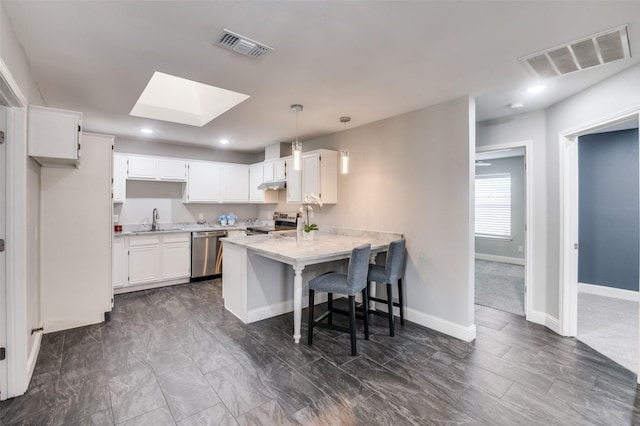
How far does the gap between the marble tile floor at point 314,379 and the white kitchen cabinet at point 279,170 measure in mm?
2577

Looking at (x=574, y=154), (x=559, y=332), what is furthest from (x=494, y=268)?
(x=574, y=154)

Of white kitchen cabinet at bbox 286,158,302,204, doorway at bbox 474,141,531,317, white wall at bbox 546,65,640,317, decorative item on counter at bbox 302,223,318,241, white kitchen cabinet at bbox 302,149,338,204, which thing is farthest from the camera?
doorway at bbox 474,141,531,317

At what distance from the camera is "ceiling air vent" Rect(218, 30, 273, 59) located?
6.46 feet

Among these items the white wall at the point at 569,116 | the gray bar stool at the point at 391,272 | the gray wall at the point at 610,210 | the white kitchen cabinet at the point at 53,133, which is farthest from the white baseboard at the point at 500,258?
the white kitchen cabinet at the point at 53,133

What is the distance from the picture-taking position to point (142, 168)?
16.5 feet

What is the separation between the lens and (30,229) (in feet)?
8.44

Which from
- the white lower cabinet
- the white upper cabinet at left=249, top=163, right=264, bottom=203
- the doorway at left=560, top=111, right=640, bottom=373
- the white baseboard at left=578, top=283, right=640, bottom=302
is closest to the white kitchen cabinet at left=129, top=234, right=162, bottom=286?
the white lower cabinet

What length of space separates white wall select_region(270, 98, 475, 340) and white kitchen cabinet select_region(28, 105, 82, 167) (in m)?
3.11

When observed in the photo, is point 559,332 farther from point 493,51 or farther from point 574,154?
point 493,51

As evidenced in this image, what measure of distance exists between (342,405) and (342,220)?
8.86 ft

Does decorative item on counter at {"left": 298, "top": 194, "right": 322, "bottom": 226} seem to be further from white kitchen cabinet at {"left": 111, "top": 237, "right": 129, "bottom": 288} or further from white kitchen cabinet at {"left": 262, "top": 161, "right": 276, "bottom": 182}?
white kitchen cabinet at {"left": 111, "top": 237, "right": 129, "bottom": 288}

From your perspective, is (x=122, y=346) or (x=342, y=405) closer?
(x=342, y=405)

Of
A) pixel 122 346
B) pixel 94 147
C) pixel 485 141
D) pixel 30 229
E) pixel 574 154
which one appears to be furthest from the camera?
pixel 485 141

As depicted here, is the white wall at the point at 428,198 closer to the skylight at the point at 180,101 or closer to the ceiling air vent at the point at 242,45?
the skylight at the point at 180,101
